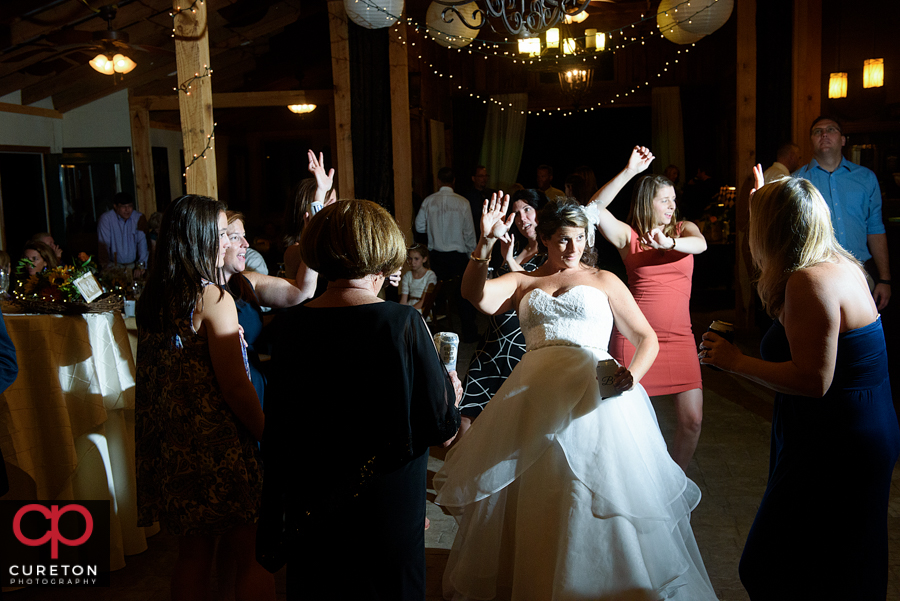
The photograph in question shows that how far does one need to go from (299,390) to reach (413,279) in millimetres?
4358

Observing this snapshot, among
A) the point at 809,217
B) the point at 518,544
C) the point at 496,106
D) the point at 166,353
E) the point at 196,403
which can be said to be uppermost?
the point at 496,106

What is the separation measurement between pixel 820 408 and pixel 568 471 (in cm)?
72

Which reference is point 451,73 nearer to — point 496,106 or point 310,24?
point 496,106

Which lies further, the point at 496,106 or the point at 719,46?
the point at 496,106

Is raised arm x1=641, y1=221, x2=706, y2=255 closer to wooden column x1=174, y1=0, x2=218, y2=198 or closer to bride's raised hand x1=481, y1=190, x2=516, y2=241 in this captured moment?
bride's raised hand x1=481, y1=190, x2=516, y2=241

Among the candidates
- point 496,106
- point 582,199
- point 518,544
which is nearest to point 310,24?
point 496,106

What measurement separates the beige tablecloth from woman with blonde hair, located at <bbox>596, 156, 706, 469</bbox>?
2.01 m

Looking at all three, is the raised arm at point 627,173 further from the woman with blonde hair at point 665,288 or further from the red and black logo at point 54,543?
the red and black logo at point 54,543

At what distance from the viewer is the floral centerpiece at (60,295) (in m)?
2.72

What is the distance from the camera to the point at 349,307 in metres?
1.56

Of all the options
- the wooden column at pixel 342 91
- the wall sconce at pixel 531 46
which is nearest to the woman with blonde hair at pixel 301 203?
the wooden column at pixel 342 91

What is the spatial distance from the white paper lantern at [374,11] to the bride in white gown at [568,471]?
3.23 metres

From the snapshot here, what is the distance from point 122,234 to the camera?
7.57 metres

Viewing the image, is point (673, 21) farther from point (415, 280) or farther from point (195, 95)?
point (195, 95)
